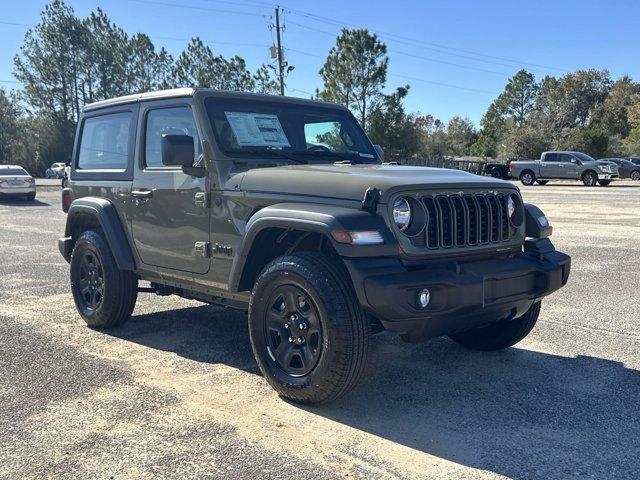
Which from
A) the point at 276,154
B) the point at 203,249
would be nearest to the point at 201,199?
the point at 203,249

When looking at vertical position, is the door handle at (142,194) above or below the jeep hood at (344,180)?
below

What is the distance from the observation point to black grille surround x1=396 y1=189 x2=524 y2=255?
3605 millimetres

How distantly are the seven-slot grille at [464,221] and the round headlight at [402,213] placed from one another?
3.8 inches

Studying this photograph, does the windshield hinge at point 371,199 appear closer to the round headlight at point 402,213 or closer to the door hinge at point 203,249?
the round headlight at point 402,213

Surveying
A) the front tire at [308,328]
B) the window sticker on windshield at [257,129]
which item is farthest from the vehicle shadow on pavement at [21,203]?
the front tire at [308,328]

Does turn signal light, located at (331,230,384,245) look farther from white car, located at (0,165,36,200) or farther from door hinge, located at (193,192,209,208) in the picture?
white car, located at (0,165,36,200)

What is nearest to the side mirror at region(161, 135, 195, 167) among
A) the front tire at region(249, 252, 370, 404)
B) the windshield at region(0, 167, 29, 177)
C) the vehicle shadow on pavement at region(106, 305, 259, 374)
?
the front tire at region(249, 252, 370, 404)

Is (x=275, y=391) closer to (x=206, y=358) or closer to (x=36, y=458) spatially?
(x=206, y=358)

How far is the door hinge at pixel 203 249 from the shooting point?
4443mm

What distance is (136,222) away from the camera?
5105 mm

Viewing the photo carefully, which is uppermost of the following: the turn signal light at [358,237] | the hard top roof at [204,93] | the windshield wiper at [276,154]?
the hard top roof at [204,93]

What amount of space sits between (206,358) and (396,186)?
2.19 m

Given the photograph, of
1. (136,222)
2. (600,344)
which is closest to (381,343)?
(600,344)

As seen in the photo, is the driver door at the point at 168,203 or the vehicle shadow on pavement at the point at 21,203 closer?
the driver door at the point at 168,203
